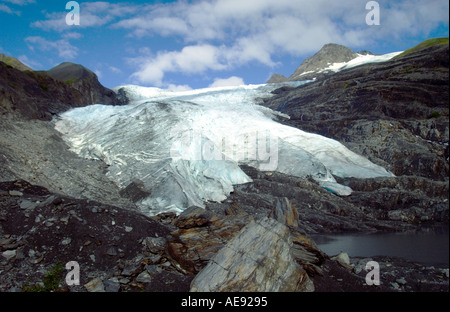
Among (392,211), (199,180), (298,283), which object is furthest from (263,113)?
(298,283)

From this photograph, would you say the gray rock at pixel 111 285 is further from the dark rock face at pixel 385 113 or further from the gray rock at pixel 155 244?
the dark rock face at pixel 385 113

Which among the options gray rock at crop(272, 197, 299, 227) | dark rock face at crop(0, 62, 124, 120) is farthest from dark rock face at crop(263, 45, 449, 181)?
dark rock face at crop(0, 62, 124, 120)

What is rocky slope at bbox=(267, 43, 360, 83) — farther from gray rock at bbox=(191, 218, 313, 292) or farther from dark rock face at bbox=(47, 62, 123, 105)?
gray rock at bbox=(191, 218, 313, 292)

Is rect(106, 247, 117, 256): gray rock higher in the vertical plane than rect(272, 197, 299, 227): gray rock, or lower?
lower

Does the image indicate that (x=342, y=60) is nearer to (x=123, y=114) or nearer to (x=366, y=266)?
(x=123, y=114)

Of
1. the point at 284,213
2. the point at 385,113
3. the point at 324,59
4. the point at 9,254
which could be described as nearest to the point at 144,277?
the point at 9,254

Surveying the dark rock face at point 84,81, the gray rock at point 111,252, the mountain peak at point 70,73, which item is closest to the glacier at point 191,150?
the gray rock at point 111,252

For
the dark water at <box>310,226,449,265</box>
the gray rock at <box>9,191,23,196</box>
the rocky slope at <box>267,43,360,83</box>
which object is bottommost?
the dark water at <box>310,226,449,265</box>
